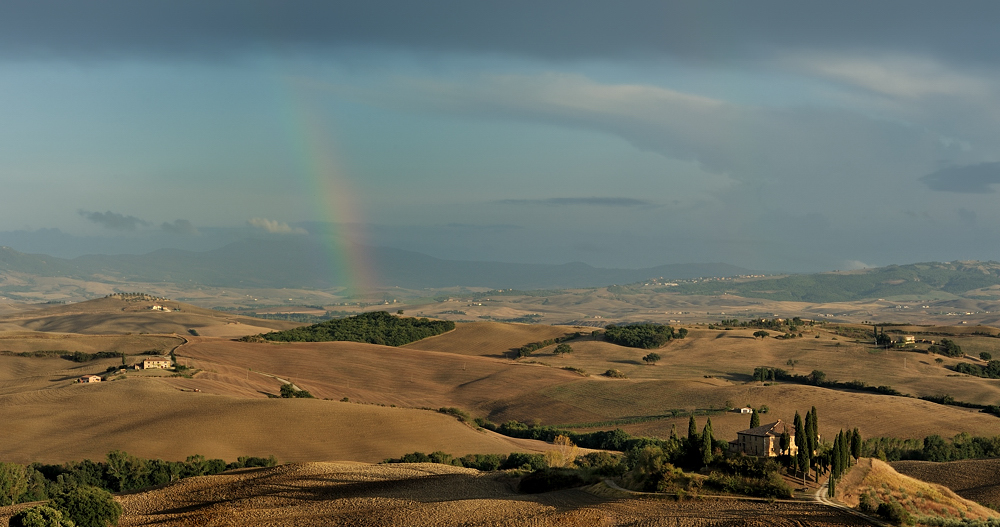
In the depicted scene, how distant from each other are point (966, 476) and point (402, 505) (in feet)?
126

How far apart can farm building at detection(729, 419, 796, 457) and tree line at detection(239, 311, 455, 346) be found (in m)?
118

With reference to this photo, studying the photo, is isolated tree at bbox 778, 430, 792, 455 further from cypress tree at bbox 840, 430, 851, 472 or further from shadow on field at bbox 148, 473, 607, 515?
shadow on field at bbox 148, 473, 607, 515

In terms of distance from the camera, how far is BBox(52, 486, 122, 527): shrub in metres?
41.6

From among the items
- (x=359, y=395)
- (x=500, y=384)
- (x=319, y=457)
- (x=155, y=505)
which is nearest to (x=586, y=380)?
(x=500, y=384)

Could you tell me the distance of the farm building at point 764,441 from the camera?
48.9m

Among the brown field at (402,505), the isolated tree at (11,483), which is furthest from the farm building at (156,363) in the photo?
the brown field at (402,505)

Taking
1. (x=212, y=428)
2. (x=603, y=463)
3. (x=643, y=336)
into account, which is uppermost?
(x=643, y=336)

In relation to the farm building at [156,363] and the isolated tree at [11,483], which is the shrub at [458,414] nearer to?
the farm building at [156,363]

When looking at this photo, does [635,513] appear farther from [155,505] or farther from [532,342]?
[532,342]

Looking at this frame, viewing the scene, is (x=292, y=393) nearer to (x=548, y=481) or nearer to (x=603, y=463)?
(x=603, y=463)

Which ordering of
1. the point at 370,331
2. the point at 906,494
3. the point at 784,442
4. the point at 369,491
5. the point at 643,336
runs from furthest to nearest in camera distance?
1. the point at 370,331
2. the point at 643,336
3. the point at 784,442
4. the point at 369,491
5. the point at 906,494

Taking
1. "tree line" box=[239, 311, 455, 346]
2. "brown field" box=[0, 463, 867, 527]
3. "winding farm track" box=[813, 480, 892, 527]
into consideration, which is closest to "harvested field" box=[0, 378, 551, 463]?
"brown field" box=[0, 463, 867, 527]

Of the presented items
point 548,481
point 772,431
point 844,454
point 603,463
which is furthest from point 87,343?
point 844,454

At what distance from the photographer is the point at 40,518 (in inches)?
1560
